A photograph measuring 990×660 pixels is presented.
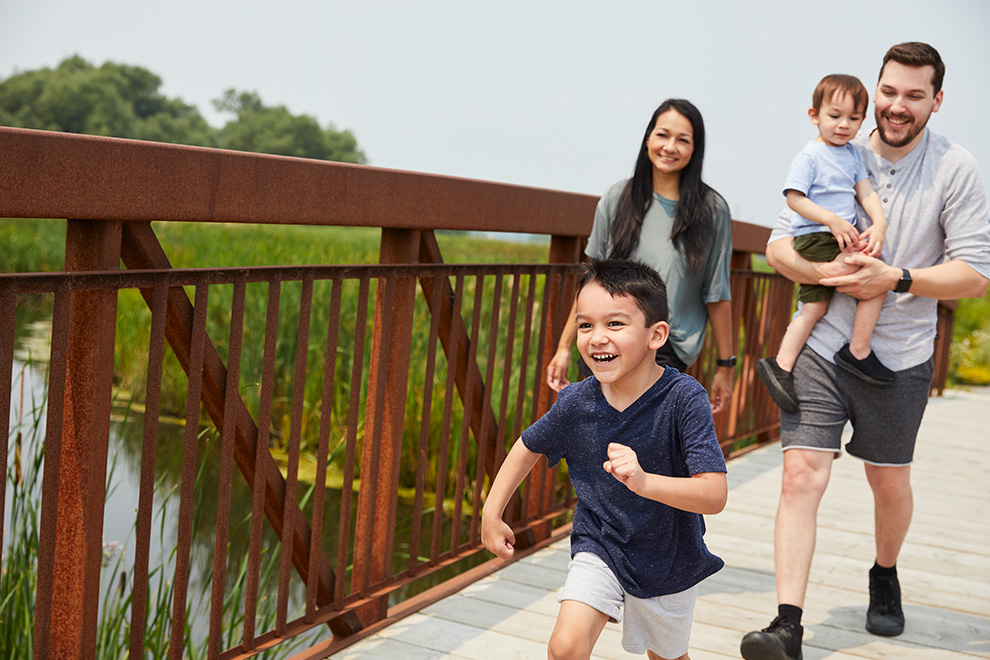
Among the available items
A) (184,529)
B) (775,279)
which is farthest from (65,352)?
(775,279)

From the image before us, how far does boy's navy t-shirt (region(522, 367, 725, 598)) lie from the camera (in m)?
1.88

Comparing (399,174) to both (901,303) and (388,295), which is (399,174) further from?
(901,303)

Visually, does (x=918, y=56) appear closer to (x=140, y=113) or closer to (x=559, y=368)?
(x=559, y=368)

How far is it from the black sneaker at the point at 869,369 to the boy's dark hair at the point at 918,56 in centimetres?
75

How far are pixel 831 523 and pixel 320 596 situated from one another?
105 inches

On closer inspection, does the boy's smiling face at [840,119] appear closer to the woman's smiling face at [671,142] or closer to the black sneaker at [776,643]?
the woman's smiling face at [671,142]

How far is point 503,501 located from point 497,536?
7cm

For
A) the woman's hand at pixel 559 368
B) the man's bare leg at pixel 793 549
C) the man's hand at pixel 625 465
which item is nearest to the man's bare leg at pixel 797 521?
the man's bare leg at pixel 793 549

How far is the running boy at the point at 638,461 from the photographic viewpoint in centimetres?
182

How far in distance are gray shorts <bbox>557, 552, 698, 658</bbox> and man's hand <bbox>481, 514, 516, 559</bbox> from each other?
0.15 meters

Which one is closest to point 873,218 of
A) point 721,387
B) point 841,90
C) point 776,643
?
point 841,90

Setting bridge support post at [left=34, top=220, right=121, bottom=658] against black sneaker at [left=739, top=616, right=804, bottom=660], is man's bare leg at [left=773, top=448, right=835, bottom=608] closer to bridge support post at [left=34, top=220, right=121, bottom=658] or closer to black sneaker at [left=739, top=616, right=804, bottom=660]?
black sneaker at [left=739, top=616, right=804, bottom=660]

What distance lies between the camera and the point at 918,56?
2.65 metres

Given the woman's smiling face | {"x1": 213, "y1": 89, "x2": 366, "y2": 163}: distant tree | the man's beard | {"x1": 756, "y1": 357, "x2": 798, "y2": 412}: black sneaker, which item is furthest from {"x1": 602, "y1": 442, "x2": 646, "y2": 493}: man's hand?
{"x1": 213, "y1": 89, "x2": 366, "y2": 163}: distant tree
